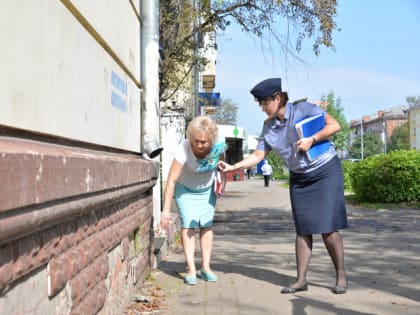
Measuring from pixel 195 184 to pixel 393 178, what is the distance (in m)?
14.7

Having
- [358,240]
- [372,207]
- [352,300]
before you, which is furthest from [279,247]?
[372,207]

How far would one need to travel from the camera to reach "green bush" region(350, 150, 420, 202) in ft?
64.4

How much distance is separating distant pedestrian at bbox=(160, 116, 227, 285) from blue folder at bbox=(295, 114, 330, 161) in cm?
82

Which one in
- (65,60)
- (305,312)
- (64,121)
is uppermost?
(65,60)

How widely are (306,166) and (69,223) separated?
3.16 metres

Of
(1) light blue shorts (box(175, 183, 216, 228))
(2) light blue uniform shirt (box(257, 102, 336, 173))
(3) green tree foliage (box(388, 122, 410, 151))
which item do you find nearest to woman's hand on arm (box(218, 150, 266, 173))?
(2) light blue uniform shirt (box(257, 102, 336, 173))

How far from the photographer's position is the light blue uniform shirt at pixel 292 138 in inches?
223

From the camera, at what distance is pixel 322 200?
566 centimetres

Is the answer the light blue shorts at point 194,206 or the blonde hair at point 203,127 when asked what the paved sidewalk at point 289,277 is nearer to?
the light blue shorts at point 194,206

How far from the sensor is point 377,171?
20.3m

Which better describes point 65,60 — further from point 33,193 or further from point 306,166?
point 306,166

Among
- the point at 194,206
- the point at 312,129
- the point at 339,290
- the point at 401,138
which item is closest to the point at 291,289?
the point at 339,290

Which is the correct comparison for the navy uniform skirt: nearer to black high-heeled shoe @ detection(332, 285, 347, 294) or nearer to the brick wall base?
black high-heeled shoe @ detection(332, 285, 347, 294)

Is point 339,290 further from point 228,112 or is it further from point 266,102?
point 228,112
